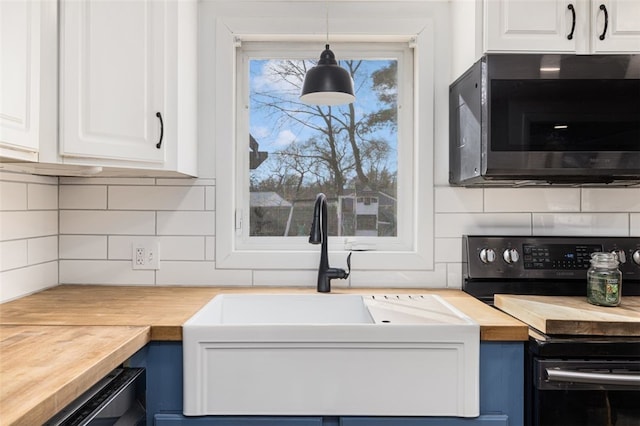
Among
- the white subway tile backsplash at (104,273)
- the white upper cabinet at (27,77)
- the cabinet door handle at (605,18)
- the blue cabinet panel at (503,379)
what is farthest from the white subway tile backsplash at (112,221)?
the cabinet door handle at (605,18)

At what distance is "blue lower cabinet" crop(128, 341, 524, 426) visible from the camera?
48.2 inches

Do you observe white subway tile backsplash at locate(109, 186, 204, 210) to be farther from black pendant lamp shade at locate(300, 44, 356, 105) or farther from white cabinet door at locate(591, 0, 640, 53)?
white cabinet door at locate(591, 0, 640, 53)

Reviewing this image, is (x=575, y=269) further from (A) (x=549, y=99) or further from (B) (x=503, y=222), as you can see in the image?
(A) (x=549, y=99)

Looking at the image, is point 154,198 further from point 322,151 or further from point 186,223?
point 322,151

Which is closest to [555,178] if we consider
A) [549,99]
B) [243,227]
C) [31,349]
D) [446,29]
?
[549,99]

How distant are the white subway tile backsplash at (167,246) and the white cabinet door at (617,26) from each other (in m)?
1.63

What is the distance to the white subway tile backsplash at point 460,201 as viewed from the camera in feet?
6.09

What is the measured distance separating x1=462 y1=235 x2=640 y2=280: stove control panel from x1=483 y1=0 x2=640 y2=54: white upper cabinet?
694mm

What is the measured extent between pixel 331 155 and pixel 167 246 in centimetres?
79

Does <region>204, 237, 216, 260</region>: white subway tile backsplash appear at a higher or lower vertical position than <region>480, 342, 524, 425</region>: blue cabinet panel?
higher

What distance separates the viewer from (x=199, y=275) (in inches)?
73.6

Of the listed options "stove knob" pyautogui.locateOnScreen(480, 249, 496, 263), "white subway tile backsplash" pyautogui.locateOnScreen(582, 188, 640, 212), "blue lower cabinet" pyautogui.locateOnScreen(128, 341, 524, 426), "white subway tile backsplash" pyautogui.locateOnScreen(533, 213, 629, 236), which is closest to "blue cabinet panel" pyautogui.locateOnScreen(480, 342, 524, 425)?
"blue lower cabinet" pyautogui.locateOnScreen(128, 341, 524, 426)

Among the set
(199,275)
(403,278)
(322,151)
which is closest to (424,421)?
(403,278)

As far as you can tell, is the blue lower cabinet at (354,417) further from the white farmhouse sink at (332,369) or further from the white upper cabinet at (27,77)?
the white upper cabinet at (27,77)
